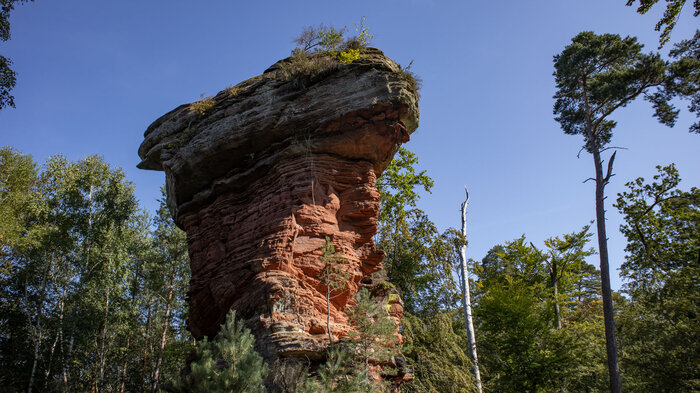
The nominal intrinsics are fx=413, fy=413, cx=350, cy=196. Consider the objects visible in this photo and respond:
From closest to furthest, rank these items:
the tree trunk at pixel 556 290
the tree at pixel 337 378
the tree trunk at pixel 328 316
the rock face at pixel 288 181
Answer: the tree at pixel 337 378
the tree trunk at pixel 328 316
the rock face at pixel 288 181
the tree trunk at pixel 556 290

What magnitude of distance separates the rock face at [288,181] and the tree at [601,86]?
871cm

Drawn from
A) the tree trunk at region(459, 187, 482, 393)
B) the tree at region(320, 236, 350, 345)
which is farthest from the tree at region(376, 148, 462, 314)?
the tree at region(320, 236, 350, 345)

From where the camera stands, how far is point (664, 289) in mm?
15812

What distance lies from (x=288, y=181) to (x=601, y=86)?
12.8m

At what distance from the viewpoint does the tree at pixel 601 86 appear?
49.7 feet

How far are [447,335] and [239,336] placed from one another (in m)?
10.4

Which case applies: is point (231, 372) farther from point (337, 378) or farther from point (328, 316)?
point (328, 316)

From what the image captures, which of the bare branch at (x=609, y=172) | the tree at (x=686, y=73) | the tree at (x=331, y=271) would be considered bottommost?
the tree at (x=331, y=271)

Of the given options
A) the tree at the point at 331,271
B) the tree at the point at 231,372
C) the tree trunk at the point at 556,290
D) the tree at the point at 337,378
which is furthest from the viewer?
the tree trunk at the point at 556,290

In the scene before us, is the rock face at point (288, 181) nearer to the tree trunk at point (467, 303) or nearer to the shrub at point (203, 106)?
the shrub at point (203, 106)

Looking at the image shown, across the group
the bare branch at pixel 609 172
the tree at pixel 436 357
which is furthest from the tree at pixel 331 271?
the bare branch at pixel 609 172

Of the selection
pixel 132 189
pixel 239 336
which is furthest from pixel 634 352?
pixel 132 189

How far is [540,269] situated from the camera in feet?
64.9

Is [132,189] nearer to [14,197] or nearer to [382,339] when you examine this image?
[14,197]
